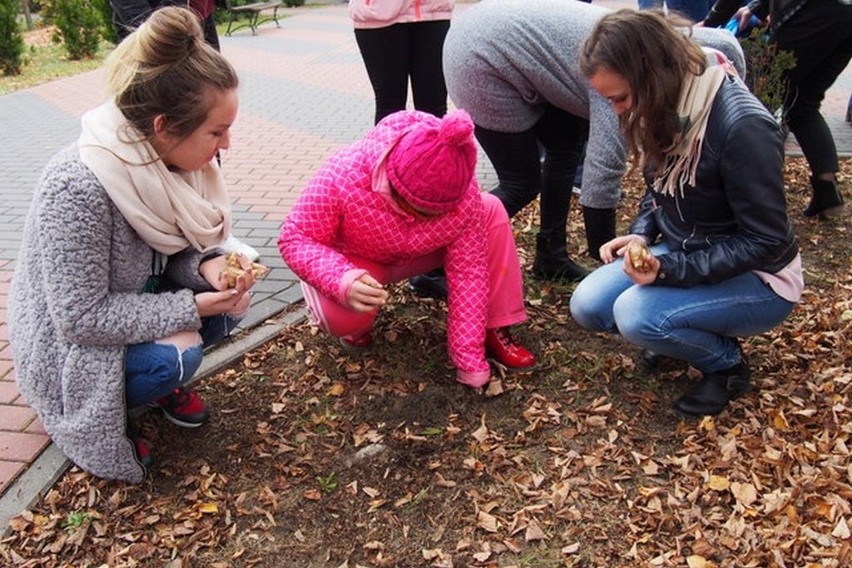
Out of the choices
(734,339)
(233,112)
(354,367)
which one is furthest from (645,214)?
(233,112)

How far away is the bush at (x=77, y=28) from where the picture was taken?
39.9ft

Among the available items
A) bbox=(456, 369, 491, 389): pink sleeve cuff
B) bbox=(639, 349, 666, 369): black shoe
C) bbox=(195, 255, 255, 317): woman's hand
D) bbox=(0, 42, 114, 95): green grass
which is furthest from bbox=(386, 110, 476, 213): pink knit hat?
bbox=(0, 42, 114, 95): green grass

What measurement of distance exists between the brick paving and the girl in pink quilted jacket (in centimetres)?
82

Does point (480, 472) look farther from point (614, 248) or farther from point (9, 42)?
point (9, 42)

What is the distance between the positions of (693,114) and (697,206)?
12.4 inches

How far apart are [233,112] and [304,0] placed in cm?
2063

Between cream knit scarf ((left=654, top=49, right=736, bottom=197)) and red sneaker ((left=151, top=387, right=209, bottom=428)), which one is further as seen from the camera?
red sneaker ((left=151, top=387, right=209, bottom=428))

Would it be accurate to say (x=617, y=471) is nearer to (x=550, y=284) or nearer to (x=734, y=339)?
(x=734, y=339)

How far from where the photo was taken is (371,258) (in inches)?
108

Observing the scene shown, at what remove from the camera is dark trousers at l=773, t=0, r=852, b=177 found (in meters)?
3.64

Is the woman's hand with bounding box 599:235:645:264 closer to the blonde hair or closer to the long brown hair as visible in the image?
the long brown hair

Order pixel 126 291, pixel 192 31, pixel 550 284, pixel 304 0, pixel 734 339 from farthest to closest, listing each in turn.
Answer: pixel 304 0 < pixel 550 284 < pixel 734 339 < pixel 126 291 < pixel 192 31

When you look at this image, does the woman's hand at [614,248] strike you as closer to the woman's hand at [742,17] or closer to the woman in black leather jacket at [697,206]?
the woman in black leather jacket at [697,206]

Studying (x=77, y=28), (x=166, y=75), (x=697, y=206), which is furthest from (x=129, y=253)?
(x=77, y=28)
